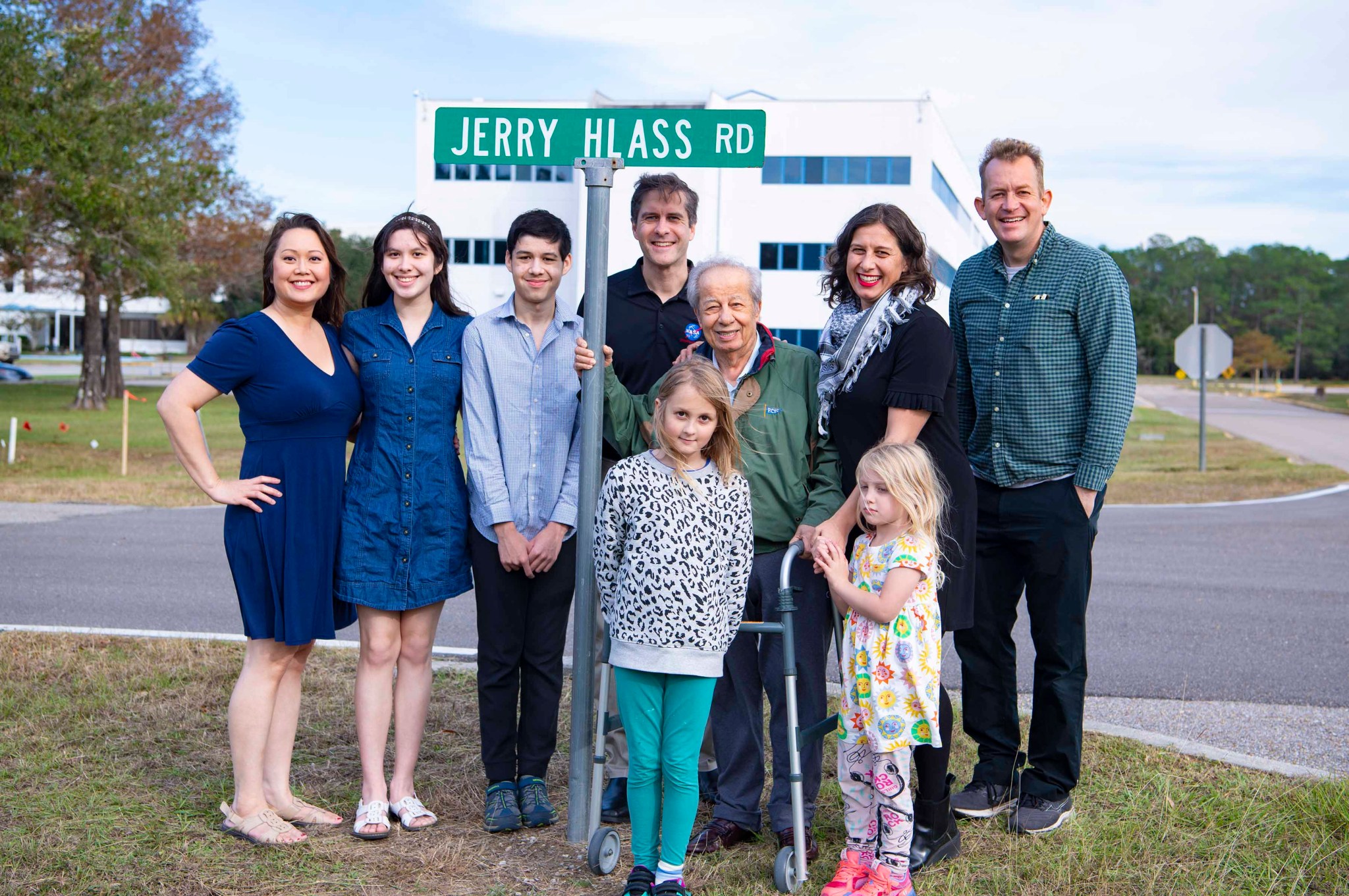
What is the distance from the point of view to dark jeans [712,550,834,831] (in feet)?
13.3

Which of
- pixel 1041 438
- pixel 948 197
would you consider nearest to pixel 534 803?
pixel 1041 438

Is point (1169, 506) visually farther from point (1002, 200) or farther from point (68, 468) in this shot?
point (68, 468)

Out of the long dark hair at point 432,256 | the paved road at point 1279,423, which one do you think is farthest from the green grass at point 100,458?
the paved road at point 1279,423

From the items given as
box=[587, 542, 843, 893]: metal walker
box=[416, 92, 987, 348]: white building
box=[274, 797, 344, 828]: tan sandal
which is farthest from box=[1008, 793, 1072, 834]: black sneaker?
box=[416, 92, 987, 348]: white building

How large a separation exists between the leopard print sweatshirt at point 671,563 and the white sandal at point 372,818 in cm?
121

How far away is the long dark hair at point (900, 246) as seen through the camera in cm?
393

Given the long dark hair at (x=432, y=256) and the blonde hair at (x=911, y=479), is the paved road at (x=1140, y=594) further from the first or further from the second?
the long dark hair at (x=432, y=256)

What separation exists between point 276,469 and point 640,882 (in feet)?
6.28

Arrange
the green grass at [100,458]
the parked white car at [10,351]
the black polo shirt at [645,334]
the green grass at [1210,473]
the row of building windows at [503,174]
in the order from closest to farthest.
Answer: the black polo shirt at [645,334] → the green grass at [100,458] → the green grass at [1210,473] → the row of building windows at [503,174] → the parked white car at [10,351]

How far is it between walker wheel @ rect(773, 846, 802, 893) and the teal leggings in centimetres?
33

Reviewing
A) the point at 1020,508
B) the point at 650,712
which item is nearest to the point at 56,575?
the point at 650,712

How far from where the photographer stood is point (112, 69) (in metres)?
34.6

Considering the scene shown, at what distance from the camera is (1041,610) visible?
4398 millimetres

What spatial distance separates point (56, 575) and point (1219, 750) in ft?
27.8
